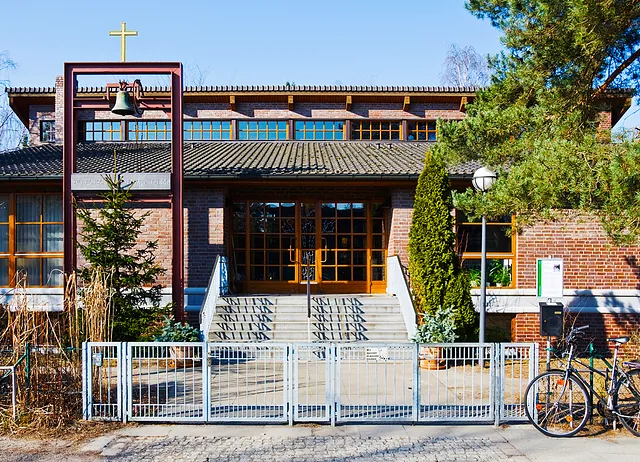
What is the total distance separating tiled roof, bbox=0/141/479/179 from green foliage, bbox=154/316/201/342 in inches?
142

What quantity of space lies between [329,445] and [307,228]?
28.0ft

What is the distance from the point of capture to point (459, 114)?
17922 mm

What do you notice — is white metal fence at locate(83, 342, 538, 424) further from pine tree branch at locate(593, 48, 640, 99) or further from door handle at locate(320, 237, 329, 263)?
door handle at locate(320, 237, 329, 263)

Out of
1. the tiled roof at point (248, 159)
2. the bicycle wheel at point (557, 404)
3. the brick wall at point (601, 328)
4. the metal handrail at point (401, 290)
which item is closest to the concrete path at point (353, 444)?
the bicycle wheel at point (557, 404)

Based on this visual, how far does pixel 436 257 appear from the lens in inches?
455

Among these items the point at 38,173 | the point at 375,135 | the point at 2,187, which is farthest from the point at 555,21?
the point at 2,187

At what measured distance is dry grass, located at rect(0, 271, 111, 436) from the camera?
6.55 metres

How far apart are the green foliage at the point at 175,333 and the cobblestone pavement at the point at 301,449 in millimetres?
3963

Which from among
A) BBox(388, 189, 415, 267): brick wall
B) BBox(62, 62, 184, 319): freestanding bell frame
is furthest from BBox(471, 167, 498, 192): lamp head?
BBox(62, 62, 184, 319): freestanding bell frame

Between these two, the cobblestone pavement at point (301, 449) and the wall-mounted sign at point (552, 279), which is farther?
the wall-mounted sign at point (552, 279)

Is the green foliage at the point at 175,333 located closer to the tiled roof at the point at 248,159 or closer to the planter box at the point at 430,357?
the tiled roof at the point at 248,159

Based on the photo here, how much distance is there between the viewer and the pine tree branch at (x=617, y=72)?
27.8 ft

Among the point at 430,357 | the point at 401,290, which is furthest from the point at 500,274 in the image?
the point at 430,357

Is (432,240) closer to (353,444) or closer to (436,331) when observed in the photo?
(436,331)
